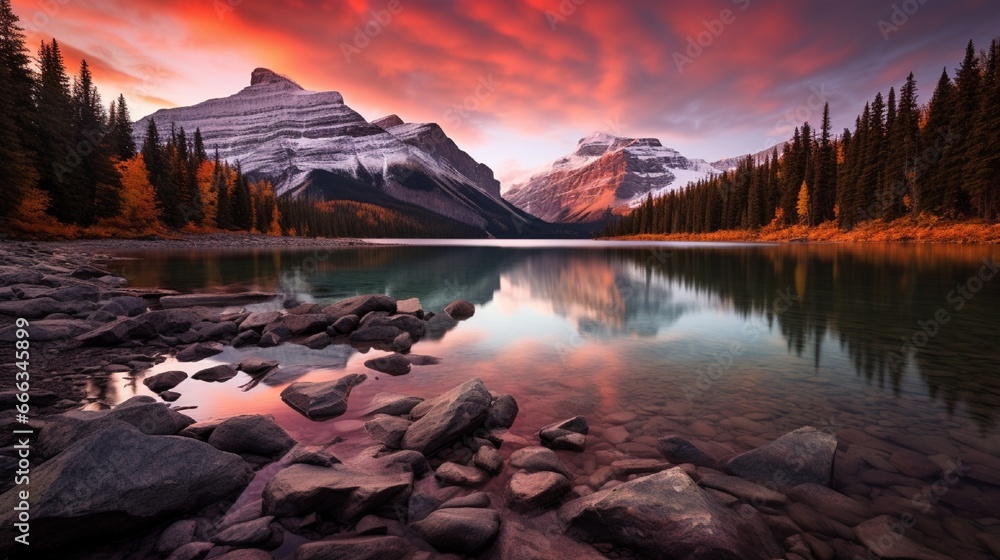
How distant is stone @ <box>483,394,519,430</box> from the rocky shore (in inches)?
1.1

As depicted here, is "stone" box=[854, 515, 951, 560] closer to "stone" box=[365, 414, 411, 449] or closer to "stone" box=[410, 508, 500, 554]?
"stone" box=[410, 508, 500, 554]

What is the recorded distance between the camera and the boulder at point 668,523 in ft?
14.3

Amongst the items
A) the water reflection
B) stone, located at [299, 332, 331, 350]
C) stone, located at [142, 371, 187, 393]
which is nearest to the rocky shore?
stone, located at [142, 371, 187, 393]

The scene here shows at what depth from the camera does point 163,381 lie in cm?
934

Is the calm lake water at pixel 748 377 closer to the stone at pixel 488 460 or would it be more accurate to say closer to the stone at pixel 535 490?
the stone at pixel 535 490

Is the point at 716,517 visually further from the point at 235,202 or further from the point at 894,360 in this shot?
the point at 235,202

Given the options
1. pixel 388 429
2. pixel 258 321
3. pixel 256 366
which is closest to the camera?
pixel 388 429

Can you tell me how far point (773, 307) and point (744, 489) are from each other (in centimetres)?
1733

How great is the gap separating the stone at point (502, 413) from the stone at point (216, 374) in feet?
21.6

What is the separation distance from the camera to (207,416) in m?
8.01

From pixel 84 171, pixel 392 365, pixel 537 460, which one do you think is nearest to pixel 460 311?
pixel 392 365

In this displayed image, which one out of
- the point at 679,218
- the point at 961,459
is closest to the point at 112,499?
the point at 961,459

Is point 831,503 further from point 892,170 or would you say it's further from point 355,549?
point 892,170

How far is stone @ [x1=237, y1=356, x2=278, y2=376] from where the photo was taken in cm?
1059
